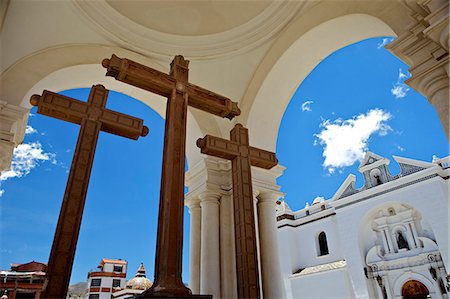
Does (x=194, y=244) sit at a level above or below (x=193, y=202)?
below

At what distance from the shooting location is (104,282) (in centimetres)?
2152

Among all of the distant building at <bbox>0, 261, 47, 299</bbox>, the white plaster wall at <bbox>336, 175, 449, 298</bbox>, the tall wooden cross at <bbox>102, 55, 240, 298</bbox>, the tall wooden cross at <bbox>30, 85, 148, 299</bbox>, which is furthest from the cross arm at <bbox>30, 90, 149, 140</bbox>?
the white plaster wall at <bbox>336, 175, 449, 298</bbox>

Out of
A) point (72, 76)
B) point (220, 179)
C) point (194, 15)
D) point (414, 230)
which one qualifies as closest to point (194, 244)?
point (220, 179)

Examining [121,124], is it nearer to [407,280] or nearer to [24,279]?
[24,279]

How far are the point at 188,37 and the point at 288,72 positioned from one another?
192 centimetres

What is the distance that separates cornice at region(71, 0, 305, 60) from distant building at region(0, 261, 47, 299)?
10.3 metres

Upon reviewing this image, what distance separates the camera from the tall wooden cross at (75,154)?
6.47 feet

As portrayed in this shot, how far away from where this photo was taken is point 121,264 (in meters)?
23.8

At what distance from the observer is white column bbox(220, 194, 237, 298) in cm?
459

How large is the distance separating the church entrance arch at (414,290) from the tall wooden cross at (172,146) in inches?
575

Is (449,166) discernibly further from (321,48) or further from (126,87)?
(126,87)

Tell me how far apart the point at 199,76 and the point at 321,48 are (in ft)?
7.08

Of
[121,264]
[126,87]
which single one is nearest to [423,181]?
[126,87]

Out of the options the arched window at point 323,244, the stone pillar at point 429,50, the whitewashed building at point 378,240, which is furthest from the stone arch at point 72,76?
the arched window at point 323,244
